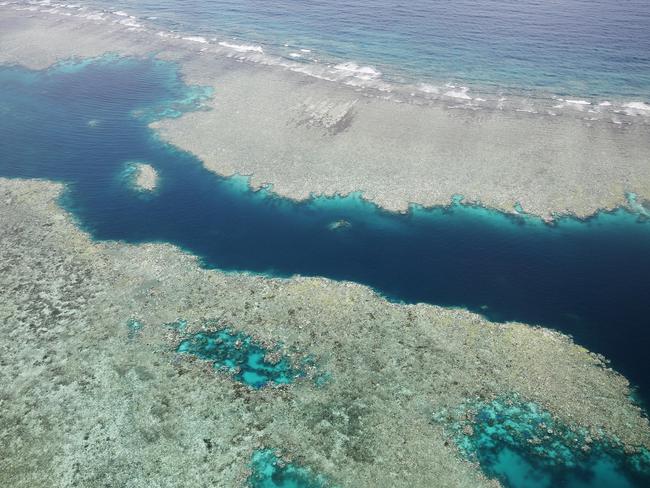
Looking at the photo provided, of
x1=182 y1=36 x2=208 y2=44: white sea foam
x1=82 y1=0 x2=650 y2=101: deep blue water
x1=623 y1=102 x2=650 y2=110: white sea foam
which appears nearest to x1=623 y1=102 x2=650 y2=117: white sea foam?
x1=623 y1=102 x2=650 y2=110: white sea foam

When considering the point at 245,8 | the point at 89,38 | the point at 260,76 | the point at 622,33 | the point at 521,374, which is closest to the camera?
the point at 521,374

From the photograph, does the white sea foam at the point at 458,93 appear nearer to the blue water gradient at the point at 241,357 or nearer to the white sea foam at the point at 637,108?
the white sea foam at the point at 637,108

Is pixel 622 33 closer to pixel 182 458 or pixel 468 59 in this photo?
pixel 468 59

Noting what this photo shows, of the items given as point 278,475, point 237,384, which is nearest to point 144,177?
point 237,384

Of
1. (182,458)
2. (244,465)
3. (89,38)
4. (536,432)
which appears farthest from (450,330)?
(89,38)

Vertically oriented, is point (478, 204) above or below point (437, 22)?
below

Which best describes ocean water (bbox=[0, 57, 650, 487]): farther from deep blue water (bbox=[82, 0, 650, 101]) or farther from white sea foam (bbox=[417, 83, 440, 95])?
deep blue water (bbox=[82, 0, 650, 101])
